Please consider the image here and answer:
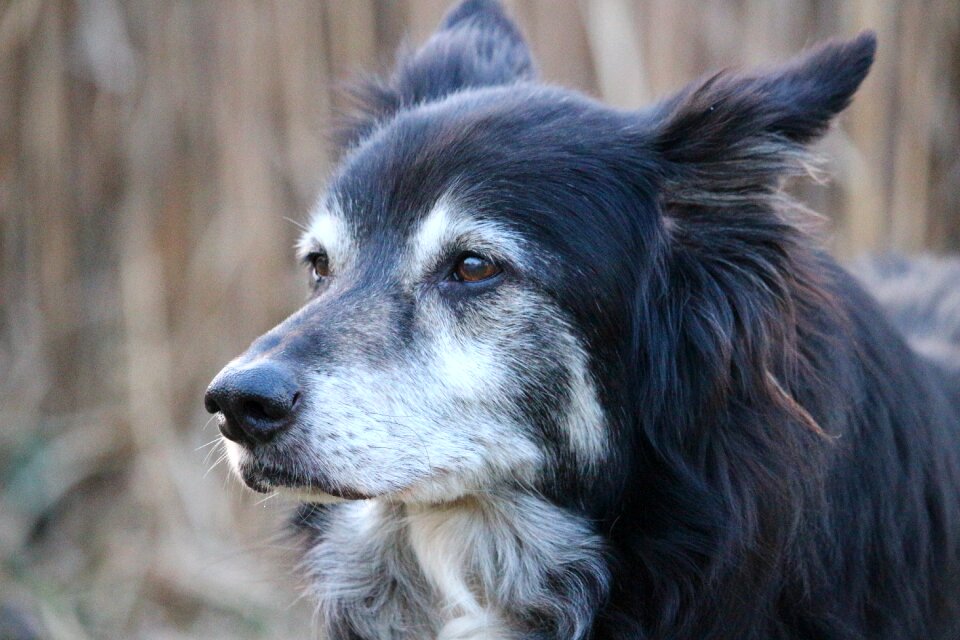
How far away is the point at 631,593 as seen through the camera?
102 inches

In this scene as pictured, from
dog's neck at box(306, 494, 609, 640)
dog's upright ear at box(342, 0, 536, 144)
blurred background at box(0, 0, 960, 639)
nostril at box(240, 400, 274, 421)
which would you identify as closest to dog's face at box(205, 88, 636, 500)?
nostril at box(240, 400, 274, 421)

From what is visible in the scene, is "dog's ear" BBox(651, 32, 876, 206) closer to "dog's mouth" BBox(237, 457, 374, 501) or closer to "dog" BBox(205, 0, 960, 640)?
"dog" BBox(205, 0, 960, 640)

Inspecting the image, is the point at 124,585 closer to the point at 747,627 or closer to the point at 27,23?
the point at 27,23

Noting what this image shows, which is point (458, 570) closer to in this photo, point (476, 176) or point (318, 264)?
A: point (318, 264)

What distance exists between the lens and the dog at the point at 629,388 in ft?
8.17

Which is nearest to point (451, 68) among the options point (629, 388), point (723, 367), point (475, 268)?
point (475, 268)

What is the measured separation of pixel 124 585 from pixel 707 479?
3723mm

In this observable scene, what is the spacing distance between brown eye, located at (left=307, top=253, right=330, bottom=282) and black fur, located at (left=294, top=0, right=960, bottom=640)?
0.91ft

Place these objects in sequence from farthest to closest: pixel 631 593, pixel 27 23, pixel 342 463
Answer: pixel 27 23 → pixel 631 593 → pixel 342 463

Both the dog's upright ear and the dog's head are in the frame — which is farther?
the dog's upright ear

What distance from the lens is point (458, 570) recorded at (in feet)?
9.21

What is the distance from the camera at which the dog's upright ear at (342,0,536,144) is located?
3.36 meters

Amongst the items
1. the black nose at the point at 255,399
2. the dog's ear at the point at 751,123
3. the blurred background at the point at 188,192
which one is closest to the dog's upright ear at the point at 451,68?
the dog's ear at the point at 751,123

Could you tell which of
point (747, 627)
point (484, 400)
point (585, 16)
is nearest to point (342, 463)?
point (484, 400)
